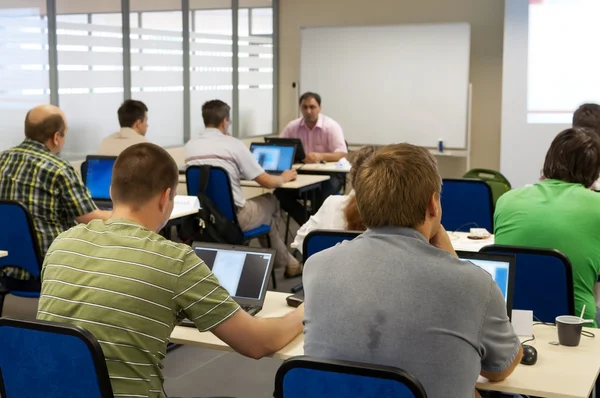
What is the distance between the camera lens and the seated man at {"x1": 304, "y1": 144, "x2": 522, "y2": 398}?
181 centimetres

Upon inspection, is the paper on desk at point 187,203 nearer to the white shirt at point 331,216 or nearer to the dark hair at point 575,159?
the white shirt at point 331,216

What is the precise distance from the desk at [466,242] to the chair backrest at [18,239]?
2.16 metres

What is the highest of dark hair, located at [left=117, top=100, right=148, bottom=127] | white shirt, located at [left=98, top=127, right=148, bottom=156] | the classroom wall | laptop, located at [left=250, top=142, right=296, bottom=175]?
the classroom wall

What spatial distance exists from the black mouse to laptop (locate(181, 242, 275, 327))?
3.16 ft

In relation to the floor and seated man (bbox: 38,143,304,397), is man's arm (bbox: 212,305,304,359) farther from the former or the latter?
the floor

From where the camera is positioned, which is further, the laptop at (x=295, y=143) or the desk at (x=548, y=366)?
the laptop at (x=295, y=143)

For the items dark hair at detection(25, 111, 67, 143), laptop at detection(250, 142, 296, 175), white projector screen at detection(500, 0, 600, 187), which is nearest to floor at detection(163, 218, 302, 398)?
dark hair at detection(25, 111, 67, 143)

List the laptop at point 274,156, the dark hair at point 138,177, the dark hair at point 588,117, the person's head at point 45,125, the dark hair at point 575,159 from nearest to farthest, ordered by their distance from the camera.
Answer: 1. the dark hair at point 138,177
2. the dark hair at point 575,159
3. the person's head at point 45,125
4. the dark hair at point 588,117
5. the laptop at point 274,156

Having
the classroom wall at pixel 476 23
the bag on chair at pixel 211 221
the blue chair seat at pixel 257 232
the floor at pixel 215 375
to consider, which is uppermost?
the classroom wall at pixel 476 23

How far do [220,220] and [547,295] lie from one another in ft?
10.2

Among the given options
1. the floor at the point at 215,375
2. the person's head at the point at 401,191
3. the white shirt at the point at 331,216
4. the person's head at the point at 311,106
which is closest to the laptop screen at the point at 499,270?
the person's head at the point at 401,191

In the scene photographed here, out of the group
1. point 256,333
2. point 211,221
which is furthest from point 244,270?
point 211,221

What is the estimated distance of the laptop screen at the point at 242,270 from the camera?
2.95 metres

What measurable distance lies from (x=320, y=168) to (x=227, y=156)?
1527 millimetres
